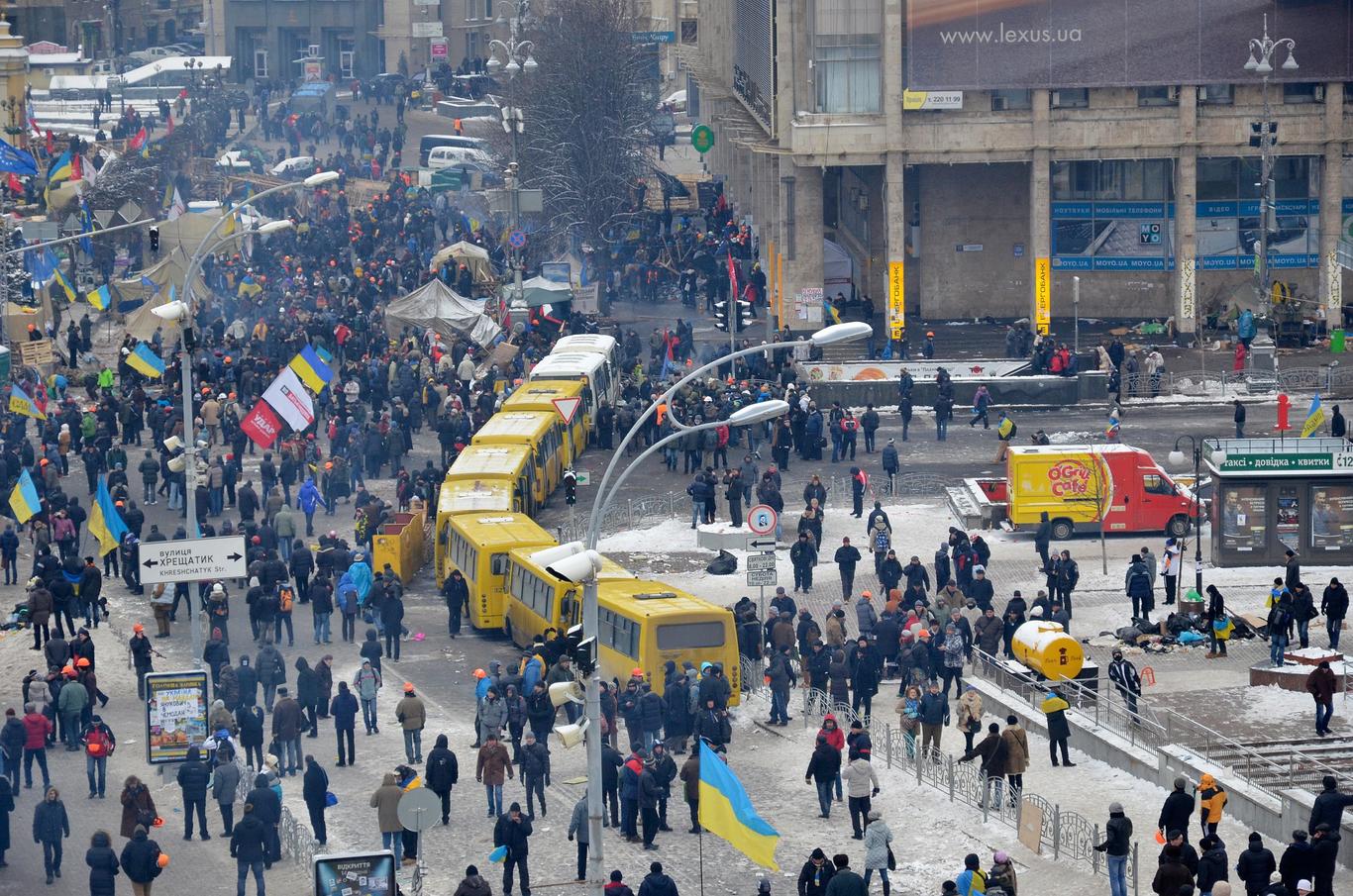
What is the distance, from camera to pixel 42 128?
4259 inches

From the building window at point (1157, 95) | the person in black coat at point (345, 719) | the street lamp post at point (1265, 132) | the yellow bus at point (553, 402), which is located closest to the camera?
the person in black coat at point (345, 719)

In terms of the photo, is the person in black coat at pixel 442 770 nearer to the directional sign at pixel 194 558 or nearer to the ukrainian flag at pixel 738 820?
the directional sign at pixel 194 558

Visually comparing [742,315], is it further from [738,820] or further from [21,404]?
[738,820]

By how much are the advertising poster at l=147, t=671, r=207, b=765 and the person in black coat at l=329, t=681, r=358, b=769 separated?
187 cm

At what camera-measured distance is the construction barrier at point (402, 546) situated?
140 ft

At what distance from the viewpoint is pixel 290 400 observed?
44156 mm

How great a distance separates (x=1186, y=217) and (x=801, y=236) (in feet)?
33.1

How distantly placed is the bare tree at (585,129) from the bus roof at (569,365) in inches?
964

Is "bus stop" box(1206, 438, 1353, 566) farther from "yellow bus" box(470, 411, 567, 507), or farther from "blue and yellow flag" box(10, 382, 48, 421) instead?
"blue and yellow flag" box(10, 382, 48, 421)

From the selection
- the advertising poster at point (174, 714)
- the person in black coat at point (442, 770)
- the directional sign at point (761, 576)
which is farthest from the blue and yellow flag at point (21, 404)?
the person in black coat at point (442, 770)

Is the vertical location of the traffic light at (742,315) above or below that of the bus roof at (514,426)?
above

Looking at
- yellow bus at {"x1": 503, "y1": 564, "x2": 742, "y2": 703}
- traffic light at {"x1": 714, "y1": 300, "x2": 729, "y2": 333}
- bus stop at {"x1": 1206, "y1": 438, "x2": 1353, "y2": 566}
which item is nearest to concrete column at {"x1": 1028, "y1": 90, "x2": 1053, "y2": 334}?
traffic light at {"x1": 714, "y1": 300, "x2": 729, "y2": 333}

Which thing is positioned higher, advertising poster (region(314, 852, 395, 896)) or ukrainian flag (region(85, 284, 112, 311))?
ukrainian flag (region(85, 284, 112, 311))

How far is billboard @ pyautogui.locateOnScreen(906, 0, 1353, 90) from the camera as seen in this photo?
6631cm
